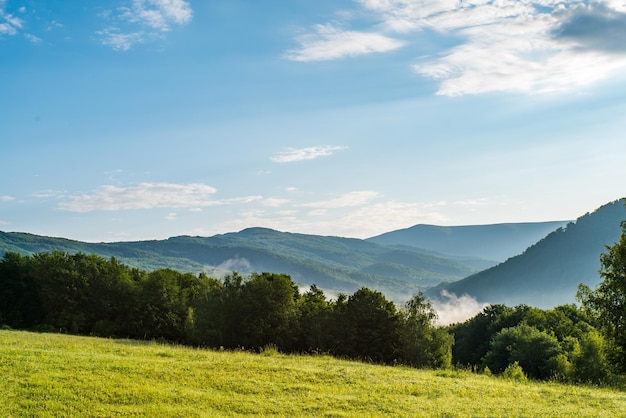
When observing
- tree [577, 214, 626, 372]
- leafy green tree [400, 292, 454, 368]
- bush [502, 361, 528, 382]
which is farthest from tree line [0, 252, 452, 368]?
tree [577, 214, 626, 372]

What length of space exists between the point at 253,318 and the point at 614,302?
4384cm

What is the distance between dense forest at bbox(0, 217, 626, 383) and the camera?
62625mm

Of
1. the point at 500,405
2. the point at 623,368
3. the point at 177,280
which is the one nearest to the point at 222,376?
the point at 500,405

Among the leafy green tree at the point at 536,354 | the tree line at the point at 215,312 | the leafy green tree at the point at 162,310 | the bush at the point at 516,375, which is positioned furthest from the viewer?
the leafy green tree at the point at 162,310

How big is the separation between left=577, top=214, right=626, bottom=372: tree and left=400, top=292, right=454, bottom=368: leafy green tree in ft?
93.9

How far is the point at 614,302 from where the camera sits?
29.4m

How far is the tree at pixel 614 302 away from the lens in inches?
1131

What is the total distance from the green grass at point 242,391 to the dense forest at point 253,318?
1127 inches

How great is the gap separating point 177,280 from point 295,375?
69033 mm

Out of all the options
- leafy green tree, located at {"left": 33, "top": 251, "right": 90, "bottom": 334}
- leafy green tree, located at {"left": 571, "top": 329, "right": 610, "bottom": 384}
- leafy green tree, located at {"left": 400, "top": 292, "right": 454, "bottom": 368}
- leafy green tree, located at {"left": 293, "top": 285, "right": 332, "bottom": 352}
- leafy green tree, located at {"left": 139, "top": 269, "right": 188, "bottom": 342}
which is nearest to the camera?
leafy green tree, located at {"left": 400, "top": 292, "right": 454, "bottom": 368}

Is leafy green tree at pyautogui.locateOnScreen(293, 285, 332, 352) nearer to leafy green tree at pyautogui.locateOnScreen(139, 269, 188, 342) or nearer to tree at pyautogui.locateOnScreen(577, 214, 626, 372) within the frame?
leafy green tree at pyautogui.locateOnScreen(139, 269, 188, 342)

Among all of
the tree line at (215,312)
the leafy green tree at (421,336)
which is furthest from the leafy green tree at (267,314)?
the leafy green tree at (421,336)

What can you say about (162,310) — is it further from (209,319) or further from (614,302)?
(614,302)

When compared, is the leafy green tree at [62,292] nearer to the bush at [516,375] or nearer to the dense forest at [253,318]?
the dense forest at [253,318]
